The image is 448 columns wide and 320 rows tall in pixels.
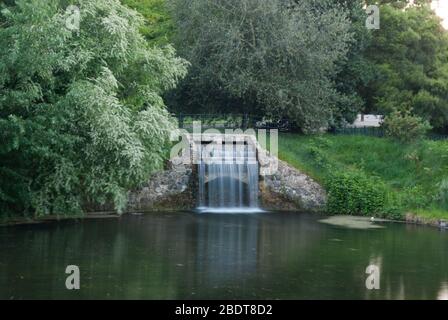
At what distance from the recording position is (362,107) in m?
46.7

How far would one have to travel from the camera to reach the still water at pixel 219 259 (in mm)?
20953

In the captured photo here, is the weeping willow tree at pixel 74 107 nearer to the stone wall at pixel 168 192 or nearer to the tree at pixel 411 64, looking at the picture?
the stone wall at pixel 168 192

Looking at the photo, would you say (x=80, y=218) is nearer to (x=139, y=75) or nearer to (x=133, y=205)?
(x=133, y=205)

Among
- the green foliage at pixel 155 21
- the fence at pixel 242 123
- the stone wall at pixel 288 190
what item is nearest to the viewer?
the stone wall at pixel 288 190

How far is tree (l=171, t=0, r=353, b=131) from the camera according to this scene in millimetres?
40812

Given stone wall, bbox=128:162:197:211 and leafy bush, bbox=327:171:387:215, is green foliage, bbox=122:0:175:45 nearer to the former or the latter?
stone wall, bbox=128:162:197:211

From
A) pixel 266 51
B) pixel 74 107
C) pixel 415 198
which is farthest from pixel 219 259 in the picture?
pixel 266 51

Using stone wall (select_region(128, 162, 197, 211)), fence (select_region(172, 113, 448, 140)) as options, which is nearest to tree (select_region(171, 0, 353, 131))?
fence (select_region(172, 113, 448, 140))

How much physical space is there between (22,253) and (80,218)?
334 inches

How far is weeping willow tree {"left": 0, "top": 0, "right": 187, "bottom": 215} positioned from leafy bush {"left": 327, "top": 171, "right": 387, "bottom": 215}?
825cm

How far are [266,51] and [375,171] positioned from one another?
7997 mm

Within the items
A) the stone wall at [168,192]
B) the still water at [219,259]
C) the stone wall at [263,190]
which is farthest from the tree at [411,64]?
the stone wall at [168,192]

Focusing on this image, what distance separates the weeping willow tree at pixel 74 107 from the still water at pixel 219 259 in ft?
5.61

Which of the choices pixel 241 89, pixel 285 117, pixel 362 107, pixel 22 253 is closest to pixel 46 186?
pixel 22 253
